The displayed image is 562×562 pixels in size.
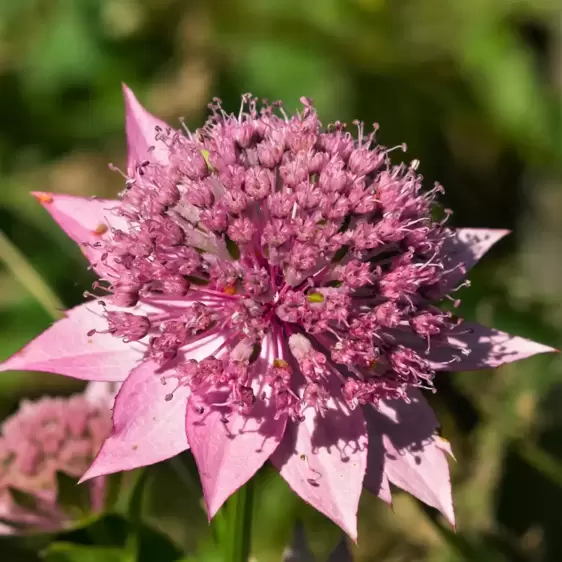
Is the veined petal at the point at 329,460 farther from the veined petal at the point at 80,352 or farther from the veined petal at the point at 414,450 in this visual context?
the veined petal at the point at 80,352

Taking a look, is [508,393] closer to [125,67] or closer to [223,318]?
[223,318]

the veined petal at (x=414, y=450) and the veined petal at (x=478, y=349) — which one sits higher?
the veined petal at (x=478, y=349)

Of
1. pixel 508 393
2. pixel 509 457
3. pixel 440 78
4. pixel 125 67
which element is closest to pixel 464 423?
pixel 508 393

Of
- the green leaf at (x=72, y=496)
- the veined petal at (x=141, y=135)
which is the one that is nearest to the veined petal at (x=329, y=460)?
the green leaf at (x=72, y=496)

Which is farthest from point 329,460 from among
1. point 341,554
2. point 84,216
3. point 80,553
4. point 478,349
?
point 84,216

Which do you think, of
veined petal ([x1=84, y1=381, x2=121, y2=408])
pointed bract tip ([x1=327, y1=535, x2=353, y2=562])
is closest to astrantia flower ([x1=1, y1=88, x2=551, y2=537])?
pointed bract tip ([x1=327, y1=535, x2=353, y2=562])

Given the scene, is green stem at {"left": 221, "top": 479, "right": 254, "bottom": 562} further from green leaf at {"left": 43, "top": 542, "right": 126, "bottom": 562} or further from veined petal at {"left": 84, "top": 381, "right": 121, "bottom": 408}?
veined petal at {"left": 84, "top": 381, "right": 121, "bottom": 408}

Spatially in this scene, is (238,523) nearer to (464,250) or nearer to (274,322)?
(274,322)
